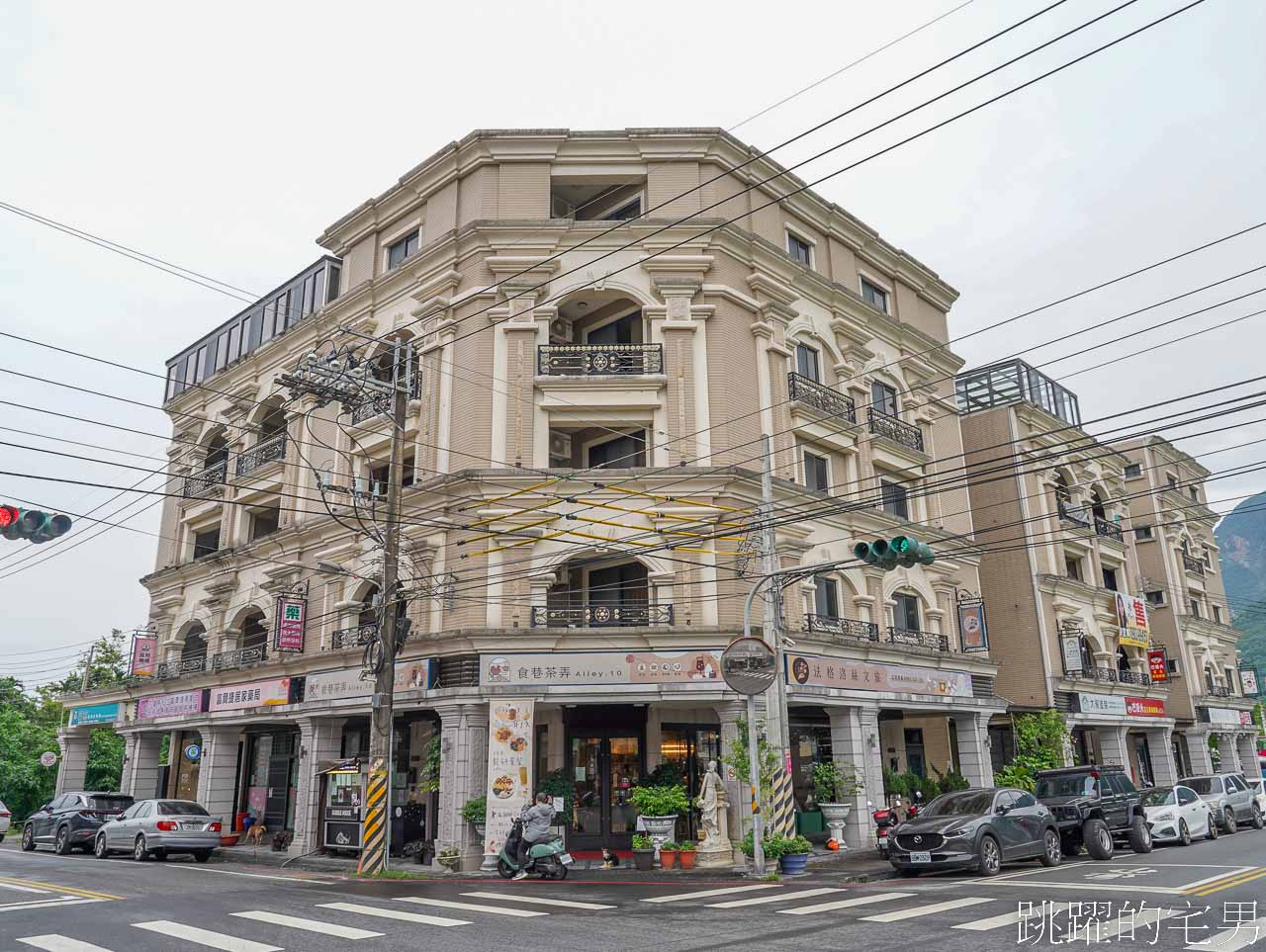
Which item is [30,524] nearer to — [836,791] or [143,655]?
[836,791]

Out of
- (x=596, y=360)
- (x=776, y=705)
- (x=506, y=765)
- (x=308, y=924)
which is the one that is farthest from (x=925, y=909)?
(x=596, y=360)

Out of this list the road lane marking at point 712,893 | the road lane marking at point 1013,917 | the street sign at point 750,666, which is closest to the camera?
the road lane marking at point 1013,917

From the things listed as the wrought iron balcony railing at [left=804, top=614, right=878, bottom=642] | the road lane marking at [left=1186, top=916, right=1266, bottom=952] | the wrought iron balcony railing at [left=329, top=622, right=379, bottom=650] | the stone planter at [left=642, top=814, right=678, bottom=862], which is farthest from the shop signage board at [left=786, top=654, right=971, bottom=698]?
the road lane marking at [left=1186, top=916, right=1266, bottom=952]

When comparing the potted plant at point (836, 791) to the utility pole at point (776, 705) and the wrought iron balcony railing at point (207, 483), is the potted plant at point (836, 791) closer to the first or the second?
the utility pole at point (776, 705)

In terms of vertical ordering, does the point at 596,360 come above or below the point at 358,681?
above

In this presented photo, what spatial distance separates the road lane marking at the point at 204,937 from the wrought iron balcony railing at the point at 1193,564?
164 ft

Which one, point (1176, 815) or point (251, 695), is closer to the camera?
point (1176, 815)

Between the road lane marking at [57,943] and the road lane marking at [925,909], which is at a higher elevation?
the road lane marking at [57,943]

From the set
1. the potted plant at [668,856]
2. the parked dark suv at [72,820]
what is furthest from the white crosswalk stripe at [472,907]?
the parked dark suv at [72,820]

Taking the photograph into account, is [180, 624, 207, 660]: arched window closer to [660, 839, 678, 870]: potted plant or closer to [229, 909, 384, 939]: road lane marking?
[660, 839, 678, 870]: potted plant

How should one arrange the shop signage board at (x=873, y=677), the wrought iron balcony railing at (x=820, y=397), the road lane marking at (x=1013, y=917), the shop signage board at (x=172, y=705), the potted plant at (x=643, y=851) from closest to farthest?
the road lane marking at (x=1013, y=917)
the potted plant at (x=643, y=851)
the shop signage board at (x=873, y=677)
the wrought iron balcony railing at (x=820, y=397)
the shop signage board at (x=172, y=705)

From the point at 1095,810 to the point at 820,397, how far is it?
1252cm

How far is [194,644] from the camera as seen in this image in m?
34.3

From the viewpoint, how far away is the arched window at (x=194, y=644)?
33688mm
